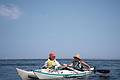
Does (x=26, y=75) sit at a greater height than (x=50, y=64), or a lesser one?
lesser

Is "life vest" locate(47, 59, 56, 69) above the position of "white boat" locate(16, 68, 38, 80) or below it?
above

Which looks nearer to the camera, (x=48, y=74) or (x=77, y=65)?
(x=48, y=74)

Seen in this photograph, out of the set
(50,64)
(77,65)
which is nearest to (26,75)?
(50,64)

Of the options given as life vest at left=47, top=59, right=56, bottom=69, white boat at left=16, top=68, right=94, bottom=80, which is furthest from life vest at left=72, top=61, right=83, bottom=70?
life vest at left=47, top=59, right=56, bottom=69

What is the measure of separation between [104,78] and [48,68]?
6735 millimetres

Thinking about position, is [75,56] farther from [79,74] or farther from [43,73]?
[43,73]

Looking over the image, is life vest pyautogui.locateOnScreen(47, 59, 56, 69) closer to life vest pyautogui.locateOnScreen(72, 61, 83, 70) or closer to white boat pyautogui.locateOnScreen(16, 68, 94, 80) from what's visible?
white boat pyautogui.locateOnScreen(16, 68, 94, 80)

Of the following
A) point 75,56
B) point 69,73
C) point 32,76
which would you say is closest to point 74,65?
point 75,56

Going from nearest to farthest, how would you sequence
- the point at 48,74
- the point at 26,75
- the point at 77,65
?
the point at 26,75
the point at 48,74
the point at 77,65

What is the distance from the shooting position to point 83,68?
78.4 feet

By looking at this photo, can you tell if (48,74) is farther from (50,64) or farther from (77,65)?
(77,65)

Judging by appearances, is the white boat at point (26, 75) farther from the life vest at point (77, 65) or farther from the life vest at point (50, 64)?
the life vest at point (77, 65)

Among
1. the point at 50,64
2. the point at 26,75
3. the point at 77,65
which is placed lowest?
the point at 26,75

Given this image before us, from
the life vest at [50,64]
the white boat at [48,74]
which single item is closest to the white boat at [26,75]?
the white boat at [48,74]
